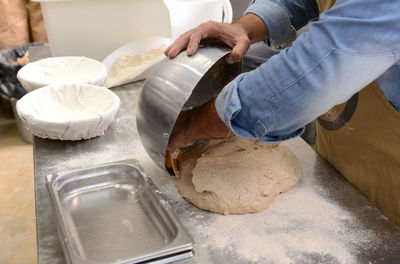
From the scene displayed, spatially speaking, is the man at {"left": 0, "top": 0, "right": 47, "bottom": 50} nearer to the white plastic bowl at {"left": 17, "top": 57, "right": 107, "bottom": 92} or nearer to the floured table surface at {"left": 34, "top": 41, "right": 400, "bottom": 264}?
the white plastic bowl at {"left": 17, "top": 57, "right": 107, "bottom": 92}

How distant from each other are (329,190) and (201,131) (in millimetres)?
391

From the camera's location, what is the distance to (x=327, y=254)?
0.90 meters

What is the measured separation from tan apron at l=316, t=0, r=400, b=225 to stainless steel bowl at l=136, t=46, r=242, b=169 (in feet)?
1.25

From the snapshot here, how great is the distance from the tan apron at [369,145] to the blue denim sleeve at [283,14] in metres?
0.23

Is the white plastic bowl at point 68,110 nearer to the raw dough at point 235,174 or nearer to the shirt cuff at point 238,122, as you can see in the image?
the raw dough at point 235,174

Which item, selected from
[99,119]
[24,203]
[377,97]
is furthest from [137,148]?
[24,203]

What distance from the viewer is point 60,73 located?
168 cm

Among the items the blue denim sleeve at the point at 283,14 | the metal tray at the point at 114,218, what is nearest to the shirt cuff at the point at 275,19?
the blue denim sleeve at the point at 283,14

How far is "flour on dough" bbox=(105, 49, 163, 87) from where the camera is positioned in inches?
70.7

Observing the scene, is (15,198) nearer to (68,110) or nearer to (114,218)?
(68,110)

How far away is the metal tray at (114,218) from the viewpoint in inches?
35.0

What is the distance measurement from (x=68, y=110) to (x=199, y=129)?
21.3 inches

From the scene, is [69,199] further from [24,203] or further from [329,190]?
[24,203]

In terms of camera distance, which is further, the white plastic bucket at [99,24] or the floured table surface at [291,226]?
the white plastic bucket at [99,24]
